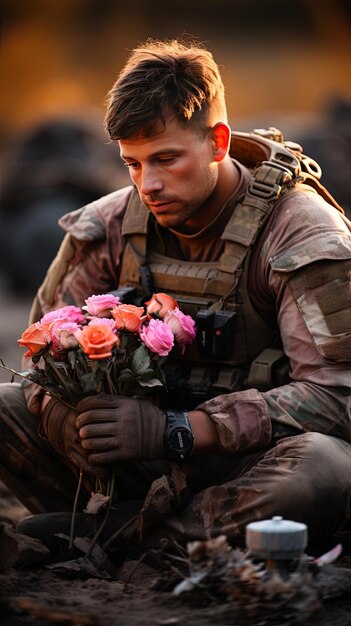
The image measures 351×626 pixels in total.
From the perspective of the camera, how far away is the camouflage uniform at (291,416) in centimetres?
494

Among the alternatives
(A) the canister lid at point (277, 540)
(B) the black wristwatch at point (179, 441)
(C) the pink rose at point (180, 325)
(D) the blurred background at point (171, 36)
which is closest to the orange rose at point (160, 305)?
(C) the pink rose at point (180, 325)

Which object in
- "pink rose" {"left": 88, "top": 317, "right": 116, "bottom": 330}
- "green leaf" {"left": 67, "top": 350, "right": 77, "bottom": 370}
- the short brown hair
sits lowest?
"green leaf" {"left": 67, "top": 350, "right": 77, "bottom": 370}

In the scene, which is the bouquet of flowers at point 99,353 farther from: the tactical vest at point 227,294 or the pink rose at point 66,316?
the tactical vest at point 227,294

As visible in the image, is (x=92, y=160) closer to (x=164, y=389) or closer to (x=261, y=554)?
(x=164, y=389)

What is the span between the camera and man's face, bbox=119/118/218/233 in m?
5.27

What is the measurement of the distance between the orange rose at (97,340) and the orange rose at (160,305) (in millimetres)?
359

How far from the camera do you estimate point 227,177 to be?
558 cm

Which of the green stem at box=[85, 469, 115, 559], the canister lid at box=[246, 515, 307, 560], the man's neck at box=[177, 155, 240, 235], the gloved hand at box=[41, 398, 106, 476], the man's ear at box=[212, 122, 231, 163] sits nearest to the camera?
the canister lid at box=[246, 515, 307, 560]

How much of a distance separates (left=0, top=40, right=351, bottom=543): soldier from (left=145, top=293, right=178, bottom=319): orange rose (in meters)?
0.16

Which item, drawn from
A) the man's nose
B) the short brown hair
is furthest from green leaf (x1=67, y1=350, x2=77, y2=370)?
the short brown hair

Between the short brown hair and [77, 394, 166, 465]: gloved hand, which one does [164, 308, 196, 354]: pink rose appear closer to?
[77, 394, 166, 465]: gloved hand

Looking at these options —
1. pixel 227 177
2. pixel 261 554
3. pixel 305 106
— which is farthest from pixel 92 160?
pixel 261 554

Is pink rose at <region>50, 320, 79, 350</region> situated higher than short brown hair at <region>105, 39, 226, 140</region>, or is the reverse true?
short brown hair at <region>105, 39, 226, 140</region>

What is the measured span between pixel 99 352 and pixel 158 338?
0.79 ft
